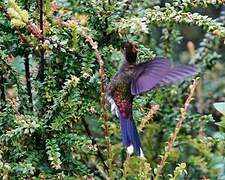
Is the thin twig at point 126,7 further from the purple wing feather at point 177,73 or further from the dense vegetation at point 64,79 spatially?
the purple wing feather at point 177,73

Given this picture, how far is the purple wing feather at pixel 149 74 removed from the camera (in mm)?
1403

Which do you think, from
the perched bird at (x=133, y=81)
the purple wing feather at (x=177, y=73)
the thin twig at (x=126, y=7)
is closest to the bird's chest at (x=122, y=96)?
the perched bird at (x=133, y=81)

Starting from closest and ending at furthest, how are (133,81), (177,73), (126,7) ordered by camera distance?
(177,73)
(133,81)
(126,7)

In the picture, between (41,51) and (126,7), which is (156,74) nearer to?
(41,51)

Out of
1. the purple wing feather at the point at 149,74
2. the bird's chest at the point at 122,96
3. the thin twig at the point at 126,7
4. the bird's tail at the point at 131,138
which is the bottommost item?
the bird's tail at the point at 131,138

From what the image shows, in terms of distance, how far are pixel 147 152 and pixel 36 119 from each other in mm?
910

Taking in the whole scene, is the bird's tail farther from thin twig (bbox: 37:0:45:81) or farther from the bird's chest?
thin twig (bbox: 37:0:45:81)

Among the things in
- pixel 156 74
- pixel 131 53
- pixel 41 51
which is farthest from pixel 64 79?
pixel 156 74

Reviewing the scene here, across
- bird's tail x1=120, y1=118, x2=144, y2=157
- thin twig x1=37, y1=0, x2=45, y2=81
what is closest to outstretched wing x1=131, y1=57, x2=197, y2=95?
bird's tail x1=120, y1=118, x2=144, y2=157

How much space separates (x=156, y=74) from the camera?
1415mm

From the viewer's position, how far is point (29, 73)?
1.73 metres

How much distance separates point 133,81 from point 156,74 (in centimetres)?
11

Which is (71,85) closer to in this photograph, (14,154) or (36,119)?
(36,119)

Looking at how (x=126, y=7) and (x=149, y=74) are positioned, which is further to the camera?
(x=126, y=7)
